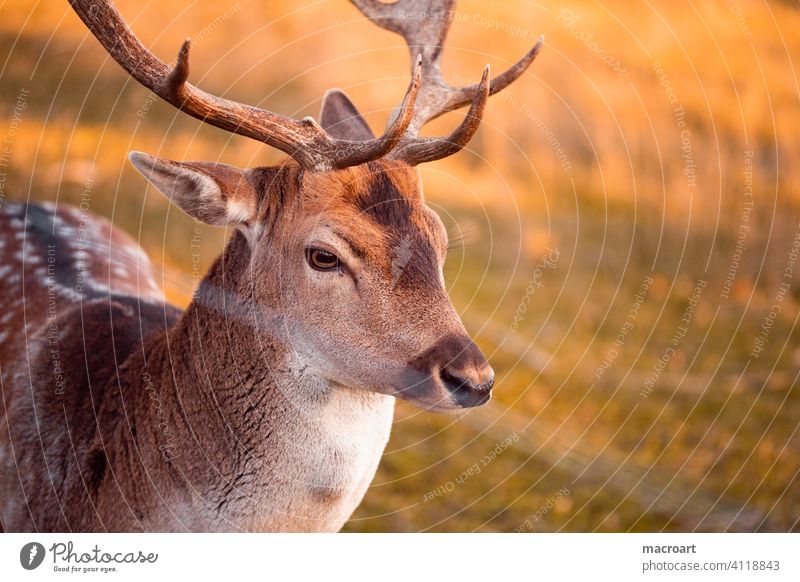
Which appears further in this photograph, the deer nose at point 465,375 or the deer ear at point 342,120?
the deer ear at point 342,120

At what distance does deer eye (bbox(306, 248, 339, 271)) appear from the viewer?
2.54 meters

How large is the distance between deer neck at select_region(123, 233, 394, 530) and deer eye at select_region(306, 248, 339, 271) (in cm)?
19

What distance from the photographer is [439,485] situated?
4684 millimetres

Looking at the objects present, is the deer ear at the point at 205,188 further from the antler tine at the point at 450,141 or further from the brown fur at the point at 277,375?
the antler tine at the point at 450,141

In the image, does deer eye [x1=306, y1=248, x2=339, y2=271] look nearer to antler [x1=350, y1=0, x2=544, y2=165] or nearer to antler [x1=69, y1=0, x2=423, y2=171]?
antler [x1=69, y1=0, x2=423, y2=171]

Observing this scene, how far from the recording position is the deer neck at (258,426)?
8.49 ft

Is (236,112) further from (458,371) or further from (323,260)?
(458,371)
